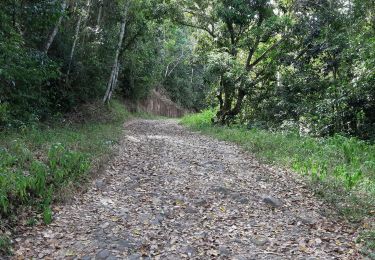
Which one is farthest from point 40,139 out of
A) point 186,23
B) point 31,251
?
point 186,23

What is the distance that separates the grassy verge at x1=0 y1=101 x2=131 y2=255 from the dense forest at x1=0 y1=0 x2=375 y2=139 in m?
1.92

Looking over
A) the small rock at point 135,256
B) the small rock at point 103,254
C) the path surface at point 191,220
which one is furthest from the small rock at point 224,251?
the small rock at point 103,254

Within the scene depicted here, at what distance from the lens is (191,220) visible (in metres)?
6.62

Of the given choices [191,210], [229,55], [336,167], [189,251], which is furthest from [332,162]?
[229,55]

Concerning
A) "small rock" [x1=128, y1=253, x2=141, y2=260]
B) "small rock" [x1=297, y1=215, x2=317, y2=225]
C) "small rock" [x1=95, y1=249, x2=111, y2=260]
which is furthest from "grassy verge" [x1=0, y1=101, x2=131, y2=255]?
"small rock" [x1=297, y1=215, x2=317, y2=225]

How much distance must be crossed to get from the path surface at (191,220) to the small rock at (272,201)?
2cm

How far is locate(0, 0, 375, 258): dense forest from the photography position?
7707 millimetres

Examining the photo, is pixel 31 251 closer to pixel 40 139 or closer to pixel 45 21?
pixel 40 139

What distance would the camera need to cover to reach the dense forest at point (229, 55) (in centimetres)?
1233

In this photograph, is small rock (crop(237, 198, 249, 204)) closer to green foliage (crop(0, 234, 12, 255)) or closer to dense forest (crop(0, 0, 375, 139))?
green foliage (crop(0, 234, 12, 255))

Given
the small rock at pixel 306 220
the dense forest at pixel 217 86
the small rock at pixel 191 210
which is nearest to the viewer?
the small rock at pixel 306 220

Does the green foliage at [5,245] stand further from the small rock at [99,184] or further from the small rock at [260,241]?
the small rock at [260,241]

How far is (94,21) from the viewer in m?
20.4

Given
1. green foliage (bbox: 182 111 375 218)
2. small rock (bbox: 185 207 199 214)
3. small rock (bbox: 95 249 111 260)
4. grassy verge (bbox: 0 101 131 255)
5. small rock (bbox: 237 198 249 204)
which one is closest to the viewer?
small rock (bbox: 95 249 111 260)
